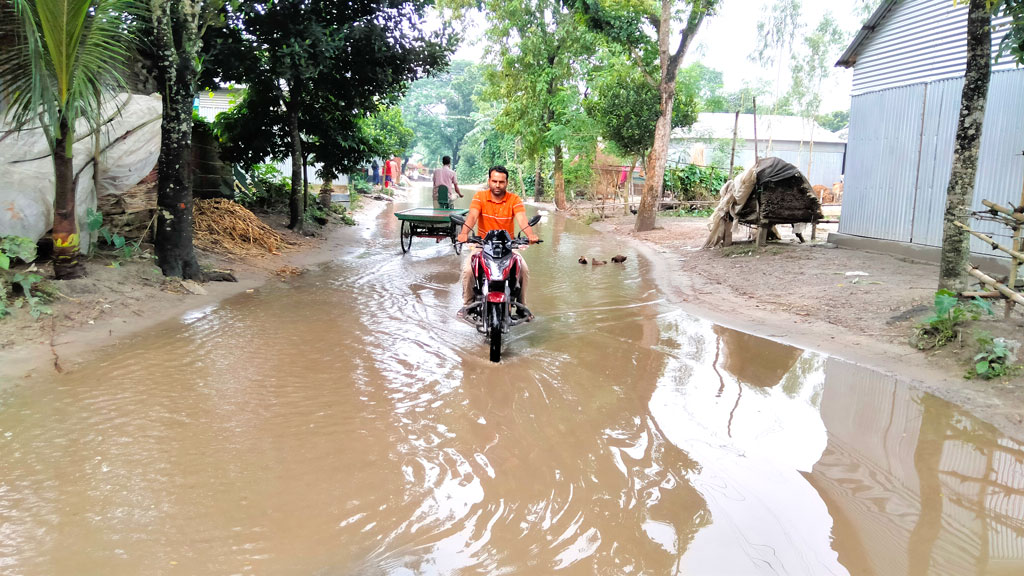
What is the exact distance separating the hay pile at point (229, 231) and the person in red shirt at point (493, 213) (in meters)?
6.07

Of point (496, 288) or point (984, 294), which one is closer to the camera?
point (984, 294)

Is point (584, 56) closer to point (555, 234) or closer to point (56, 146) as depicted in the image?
point (555, 234)

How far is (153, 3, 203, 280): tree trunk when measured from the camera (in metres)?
→ 8.07

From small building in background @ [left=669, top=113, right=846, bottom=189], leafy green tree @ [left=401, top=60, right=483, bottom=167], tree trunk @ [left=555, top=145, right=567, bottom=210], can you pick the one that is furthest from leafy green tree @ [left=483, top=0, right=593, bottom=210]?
leafy green tree @ [left=401, top=60, right=483, bottom=167]

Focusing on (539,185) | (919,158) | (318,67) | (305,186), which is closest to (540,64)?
(539,185)

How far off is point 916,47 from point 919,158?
2.09 metres

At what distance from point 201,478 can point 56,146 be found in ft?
16.2

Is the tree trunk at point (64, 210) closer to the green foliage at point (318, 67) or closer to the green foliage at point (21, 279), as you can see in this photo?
the green foliage at point (21, 279)

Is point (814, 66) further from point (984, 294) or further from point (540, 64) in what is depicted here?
point (984, 294)

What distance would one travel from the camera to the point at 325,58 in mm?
11844

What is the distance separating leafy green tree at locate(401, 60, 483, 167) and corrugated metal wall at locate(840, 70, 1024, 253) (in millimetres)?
63326

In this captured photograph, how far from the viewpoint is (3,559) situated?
2781 mm

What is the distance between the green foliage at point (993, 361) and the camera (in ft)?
16.8

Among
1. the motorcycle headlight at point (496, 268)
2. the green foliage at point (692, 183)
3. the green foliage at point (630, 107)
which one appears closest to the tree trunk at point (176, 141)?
the motorcycle headlight at point (496, 268)
